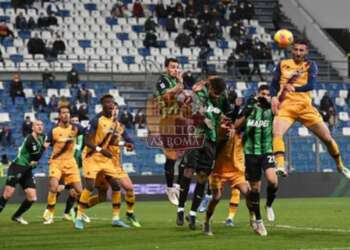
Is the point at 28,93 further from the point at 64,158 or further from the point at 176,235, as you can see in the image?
the point at 176,235

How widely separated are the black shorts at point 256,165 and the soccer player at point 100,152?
259cm

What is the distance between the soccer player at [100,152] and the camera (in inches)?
750

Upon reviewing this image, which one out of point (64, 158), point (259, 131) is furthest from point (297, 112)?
point (64, 158)

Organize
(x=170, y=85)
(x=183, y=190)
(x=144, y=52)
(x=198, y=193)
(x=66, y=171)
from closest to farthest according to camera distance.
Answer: (x=198, y=193) → (x=183, y=190) → (x=170, y=85) → (x=66, y=171) → (x=144, y=52)

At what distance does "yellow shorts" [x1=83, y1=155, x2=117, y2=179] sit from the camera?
1908 centimetres

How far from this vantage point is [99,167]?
62.7 ft

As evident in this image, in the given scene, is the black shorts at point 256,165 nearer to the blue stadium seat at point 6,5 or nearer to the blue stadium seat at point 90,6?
the blue stadium seat at point 6,5

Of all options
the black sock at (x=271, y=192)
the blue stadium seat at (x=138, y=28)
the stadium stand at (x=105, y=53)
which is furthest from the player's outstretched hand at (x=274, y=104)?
the blue stadium seat at (x=138, y=28)

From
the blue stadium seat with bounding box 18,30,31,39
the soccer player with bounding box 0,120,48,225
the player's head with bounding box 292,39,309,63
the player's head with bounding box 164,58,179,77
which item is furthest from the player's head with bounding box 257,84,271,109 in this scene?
the blue stadium seat with bounding box 18,30,31,39

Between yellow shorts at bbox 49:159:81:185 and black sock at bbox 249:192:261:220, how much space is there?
6584 mm

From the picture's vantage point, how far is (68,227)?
19.3 metres

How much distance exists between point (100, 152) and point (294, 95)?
429cm

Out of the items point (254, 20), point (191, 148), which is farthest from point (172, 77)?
point (254, 20)

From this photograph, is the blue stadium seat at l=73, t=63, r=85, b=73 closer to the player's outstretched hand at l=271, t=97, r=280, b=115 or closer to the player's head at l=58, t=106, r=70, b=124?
the player's head at l=58, t=106, r=70, b=124
